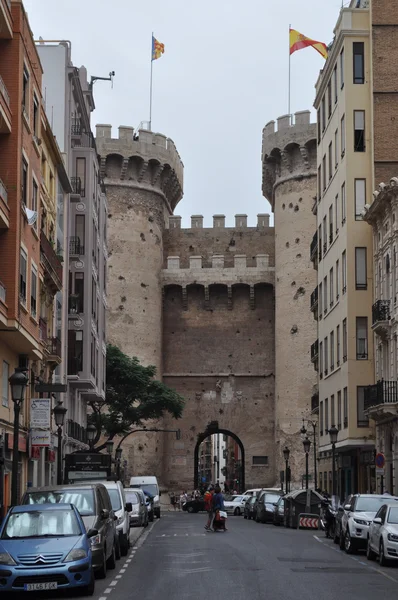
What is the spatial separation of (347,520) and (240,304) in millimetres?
47972

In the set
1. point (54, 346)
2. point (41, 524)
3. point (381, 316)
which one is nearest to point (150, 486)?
point (54, 346)

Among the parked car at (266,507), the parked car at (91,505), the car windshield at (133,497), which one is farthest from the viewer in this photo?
the parked car at (266,507)

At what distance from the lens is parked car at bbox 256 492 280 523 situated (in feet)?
156

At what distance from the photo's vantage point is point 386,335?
44250mm

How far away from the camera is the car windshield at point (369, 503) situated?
27969mm

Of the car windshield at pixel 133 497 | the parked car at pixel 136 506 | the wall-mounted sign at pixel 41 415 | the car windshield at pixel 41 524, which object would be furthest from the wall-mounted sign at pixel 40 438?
the car windshield at pixel 41 524

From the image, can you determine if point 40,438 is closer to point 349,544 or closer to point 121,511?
point 121,511

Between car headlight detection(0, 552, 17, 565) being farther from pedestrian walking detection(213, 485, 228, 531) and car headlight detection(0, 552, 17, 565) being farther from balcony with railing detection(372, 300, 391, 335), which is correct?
balcony with railing detection(372, 300, 391, 335)

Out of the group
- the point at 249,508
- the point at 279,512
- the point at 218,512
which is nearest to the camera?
the point at 218,512

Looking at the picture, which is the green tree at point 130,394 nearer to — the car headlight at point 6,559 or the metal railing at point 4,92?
the metal railing at point 4,92

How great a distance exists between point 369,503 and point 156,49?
159 ft

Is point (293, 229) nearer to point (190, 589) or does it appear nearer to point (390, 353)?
point (390, 353)

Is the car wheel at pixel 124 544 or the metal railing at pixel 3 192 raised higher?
the metal railing at pixel 3 192

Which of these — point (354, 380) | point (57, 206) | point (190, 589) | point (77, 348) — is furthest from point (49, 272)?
point (190, 589)
